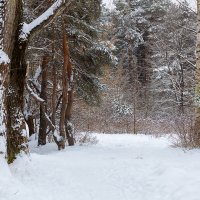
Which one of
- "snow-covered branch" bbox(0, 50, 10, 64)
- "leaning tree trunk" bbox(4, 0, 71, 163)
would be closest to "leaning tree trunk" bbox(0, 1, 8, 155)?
"snow-covered branch" bbox(0, 50, 10, 64)

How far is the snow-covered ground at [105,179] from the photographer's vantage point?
5867 millimetres

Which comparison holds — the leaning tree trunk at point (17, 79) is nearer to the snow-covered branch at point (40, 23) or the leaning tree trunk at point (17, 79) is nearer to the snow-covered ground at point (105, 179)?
the snow-covered branch at point (40, 23)

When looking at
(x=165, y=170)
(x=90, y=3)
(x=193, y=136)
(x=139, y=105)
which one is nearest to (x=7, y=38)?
(x=165, y=170)

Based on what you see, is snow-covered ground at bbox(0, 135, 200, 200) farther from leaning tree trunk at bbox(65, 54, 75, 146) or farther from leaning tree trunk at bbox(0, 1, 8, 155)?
leaning tree trunk at bbox(65, 54, 75, 146)

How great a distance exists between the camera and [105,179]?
24.5 ft

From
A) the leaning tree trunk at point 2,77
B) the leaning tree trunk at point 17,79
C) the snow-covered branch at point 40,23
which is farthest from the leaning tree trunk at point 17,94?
the leaning tree trunk at point 2,77

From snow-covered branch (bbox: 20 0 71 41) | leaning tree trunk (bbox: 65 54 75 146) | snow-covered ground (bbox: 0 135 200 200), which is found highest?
snow-covered branch (bbox: 20 0 71 41)

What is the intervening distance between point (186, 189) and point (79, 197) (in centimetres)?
178

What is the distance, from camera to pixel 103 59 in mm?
15102

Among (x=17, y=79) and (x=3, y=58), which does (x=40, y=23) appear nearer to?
(x=17, y=79)

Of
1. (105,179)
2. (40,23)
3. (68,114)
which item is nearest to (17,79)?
(40,23)

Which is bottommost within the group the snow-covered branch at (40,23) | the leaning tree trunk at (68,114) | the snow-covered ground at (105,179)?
the snow-covered ground at (105,179)

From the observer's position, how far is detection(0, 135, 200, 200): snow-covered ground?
5.87 m

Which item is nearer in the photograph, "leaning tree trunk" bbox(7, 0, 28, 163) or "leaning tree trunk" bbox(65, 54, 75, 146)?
"leaning tree trunk" bbox(7, 0, 28, 163)
